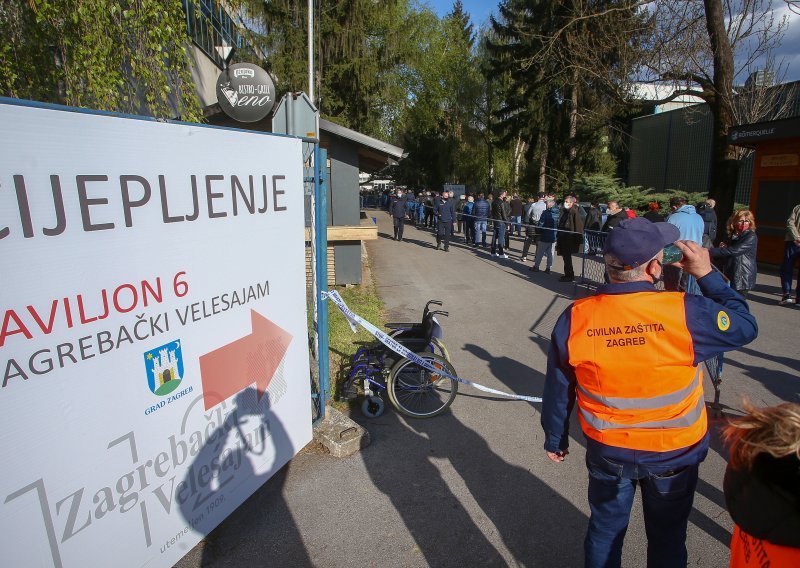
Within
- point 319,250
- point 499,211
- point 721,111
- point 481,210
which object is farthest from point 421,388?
point 721,111

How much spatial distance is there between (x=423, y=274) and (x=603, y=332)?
10.2 meters

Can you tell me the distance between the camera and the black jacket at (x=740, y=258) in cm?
692

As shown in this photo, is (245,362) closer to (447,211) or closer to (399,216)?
(447,211)

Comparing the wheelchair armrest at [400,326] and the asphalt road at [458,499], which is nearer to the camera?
the asphalt road at [458,499]

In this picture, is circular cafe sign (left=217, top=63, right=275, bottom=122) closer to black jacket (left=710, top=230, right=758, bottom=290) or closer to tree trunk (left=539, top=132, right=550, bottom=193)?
black jacket (left=710, top=230, right=758, bottom=290)

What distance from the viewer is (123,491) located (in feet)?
7.48

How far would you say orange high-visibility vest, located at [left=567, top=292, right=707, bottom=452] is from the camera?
2064 millimetres

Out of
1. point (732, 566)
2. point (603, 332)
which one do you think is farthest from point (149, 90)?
point (732, 566)

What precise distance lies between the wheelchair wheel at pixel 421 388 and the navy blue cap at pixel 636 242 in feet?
8.54

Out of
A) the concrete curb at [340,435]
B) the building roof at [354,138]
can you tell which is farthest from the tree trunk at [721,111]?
the concrete curb at [340,435]

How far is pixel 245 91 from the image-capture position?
230 inches

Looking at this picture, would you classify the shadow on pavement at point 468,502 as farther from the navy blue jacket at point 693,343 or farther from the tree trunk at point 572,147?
the tree trunk at point 572,147

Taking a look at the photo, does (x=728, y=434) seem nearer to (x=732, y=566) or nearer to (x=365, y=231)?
(x=732, y=566)

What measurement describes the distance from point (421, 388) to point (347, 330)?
268cm
